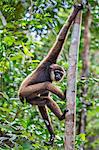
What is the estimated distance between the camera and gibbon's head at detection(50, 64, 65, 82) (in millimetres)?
5078

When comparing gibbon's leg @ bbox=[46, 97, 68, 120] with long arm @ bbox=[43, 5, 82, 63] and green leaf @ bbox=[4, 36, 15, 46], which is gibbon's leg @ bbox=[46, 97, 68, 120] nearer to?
long arm @ bbox=[43, 5, 82, 63]

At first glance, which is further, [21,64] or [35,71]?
[21,64]

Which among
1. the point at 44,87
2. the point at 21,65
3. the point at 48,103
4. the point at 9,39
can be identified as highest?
the point at 21,65

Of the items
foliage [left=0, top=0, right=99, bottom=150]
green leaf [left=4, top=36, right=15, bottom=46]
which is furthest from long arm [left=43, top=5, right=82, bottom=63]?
green leaf [left=4, top=36, right=15, bottom=46]

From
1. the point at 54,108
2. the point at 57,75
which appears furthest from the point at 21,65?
the point at 54,108

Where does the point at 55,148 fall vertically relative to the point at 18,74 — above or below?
below

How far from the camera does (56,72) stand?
509 cm

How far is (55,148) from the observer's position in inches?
187

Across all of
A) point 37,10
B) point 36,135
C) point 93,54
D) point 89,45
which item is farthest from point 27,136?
point 93,54

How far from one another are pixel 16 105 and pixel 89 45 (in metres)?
3.94

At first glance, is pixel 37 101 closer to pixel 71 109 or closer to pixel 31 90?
pixel 31 90

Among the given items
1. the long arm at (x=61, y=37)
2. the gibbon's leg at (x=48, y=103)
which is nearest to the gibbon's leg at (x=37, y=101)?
the gibbon's leg at (x=48, y=103)

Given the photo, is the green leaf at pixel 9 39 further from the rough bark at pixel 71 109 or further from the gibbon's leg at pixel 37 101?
the rough bark at pixel 71 109

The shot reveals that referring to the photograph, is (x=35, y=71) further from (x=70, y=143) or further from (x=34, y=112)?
(x=70, y=143)
